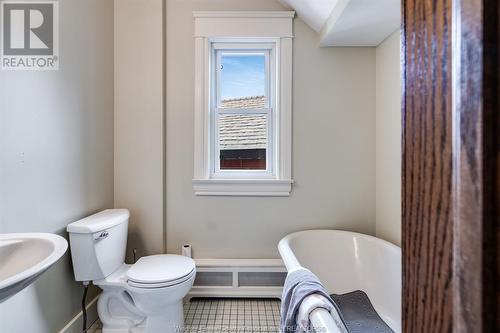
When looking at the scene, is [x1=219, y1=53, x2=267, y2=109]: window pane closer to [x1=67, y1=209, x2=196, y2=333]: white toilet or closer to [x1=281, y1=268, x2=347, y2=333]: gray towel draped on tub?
[x1=67, y1=209, x2=196, y2=333]: white toilet

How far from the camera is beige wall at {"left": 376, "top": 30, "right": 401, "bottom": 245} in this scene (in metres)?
1.81

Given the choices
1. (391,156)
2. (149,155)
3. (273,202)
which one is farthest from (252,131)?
(391,156)

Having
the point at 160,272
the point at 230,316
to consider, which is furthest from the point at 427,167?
the point at 230,316

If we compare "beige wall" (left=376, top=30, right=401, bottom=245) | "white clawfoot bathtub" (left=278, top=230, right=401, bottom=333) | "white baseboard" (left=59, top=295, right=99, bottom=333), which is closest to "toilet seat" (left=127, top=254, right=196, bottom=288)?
"white baseboard" (left=59, top=295, right=99, bottom=333)

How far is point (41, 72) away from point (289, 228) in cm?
195

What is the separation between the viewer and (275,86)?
218cm

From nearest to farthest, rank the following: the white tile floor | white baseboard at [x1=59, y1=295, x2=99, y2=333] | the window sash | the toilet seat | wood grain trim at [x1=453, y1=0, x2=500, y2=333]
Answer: wood grain trim at [x1=453, y1=0, x2=500, y2=333], the toilet seat, white baseboard at [x1=59, y1=295, x2=99, y2=333], the white tile floor, the window sash

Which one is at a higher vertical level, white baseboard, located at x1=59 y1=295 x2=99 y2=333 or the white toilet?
the white toilet

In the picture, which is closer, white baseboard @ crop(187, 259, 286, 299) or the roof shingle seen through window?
white baseboard @ crop(187, 259, 286, 299)

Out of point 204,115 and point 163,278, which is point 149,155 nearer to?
point 204,115

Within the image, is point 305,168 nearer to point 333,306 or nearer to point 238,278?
point 238,278

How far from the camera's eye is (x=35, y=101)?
1.33 meters

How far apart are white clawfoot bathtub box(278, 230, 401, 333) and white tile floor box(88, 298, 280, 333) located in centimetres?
47

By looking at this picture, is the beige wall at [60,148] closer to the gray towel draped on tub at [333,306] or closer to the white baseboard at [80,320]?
the white baseboard at [80,320]
